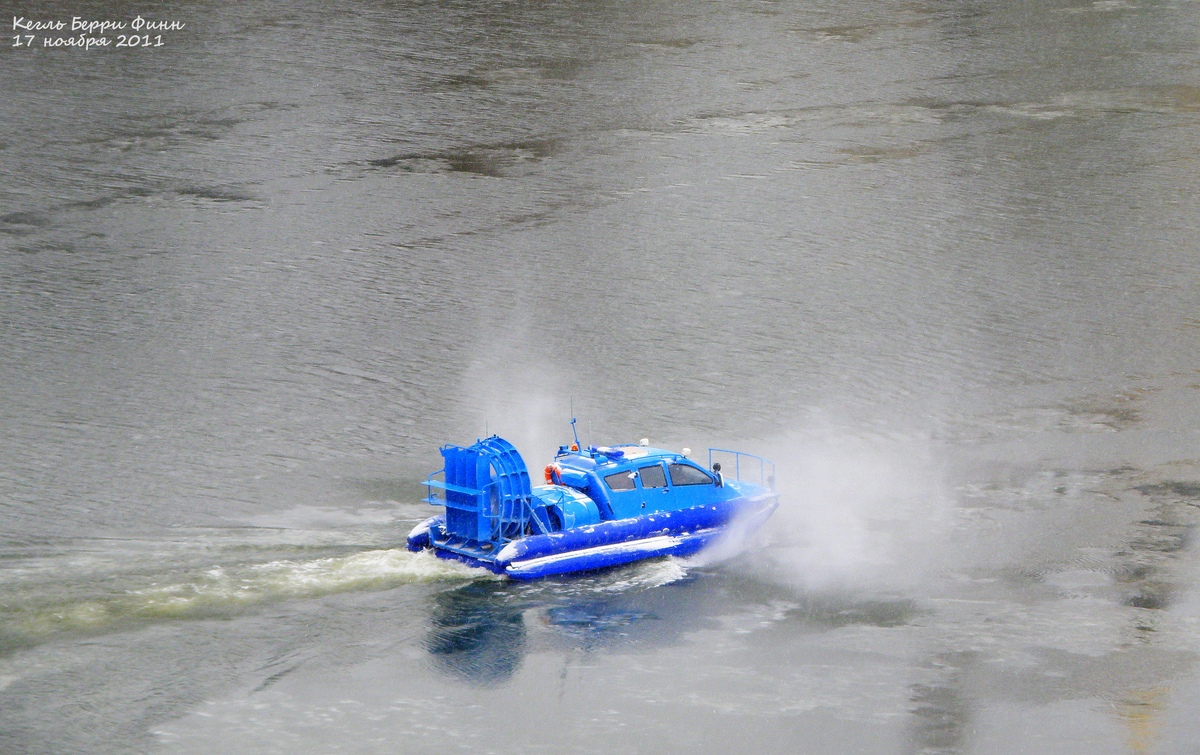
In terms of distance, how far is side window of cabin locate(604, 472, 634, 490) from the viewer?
1262 inches

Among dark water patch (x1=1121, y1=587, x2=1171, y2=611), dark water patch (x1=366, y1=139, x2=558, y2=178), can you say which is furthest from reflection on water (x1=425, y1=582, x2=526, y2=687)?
dark water patch (x1=366, y1=139, x2=558, y2=178)

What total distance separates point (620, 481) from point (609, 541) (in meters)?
1.37

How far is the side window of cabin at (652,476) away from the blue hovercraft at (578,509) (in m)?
0.02

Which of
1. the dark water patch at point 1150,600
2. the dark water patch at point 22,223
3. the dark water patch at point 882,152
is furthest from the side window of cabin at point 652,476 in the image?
the dark water patch at point 882,152

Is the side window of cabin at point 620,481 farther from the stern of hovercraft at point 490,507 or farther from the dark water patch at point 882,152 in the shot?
the dark water patch at point 882,152

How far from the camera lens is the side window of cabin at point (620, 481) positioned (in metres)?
32.1

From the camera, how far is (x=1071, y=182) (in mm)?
69938

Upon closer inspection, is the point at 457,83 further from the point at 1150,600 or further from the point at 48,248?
the point at 1150,600

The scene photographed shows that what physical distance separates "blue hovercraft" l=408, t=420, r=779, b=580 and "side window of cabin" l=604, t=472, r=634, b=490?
0.02m

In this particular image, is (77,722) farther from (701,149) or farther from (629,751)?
(701,149)

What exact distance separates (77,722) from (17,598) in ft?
15.2

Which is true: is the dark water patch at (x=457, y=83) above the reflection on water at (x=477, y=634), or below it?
above

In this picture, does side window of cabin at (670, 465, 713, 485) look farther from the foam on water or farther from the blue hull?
the foam on water

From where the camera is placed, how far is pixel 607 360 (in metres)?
50.8
